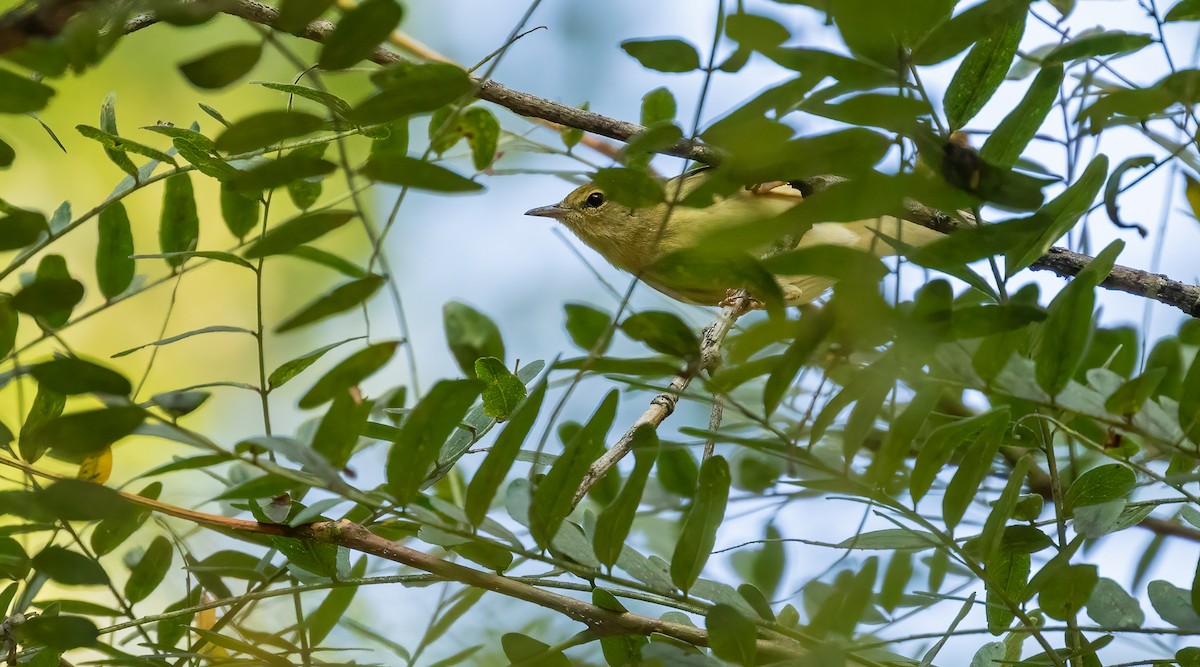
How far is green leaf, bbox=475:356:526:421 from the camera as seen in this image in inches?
45.4

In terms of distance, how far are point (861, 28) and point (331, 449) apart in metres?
0.52

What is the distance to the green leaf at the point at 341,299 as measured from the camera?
2.57 ft

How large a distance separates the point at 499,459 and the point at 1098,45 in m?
0.62

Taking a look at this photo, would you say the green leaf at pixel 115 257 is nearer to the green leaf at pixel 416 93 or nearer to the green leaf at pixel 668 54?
the green leaf at pixel 416 93

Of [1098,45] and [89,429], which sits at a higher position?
[1098,45]

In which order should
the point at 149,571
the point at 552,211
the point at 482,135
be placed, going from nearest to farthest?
1. the point at 149,571
2. the point at 482,135
3. the point at 552,211

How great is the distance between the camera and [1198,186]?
4.28 feet

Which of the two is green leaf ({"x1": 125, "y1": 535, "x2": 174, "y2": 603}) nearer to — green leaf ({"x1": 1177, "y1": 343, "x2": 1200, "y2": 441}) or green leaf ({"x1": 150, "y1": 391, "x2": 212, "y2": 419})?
green leaf ({"x1": 150, "y1": 391, "x2": 212, "y2": 419})

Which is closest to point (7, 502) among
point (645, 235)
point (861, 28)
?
point (861, 28)

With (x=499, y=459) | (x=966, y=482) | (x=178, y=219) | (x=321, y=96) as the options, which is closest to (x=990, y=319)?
(x=966, y=482)

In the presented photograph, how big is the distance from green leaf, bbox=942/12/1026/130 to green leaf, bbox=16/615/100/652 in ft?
3.13

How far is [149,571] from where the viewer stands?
4.20ft

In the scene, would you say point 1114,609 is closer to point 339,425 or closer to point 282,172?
point 339,425

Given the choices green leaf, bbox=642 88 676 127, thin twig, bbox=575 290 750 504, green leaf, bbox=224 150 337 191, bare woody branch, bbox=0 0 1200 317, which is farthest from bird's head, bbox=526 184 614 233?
green leaf, bbox=224 150 337 191
